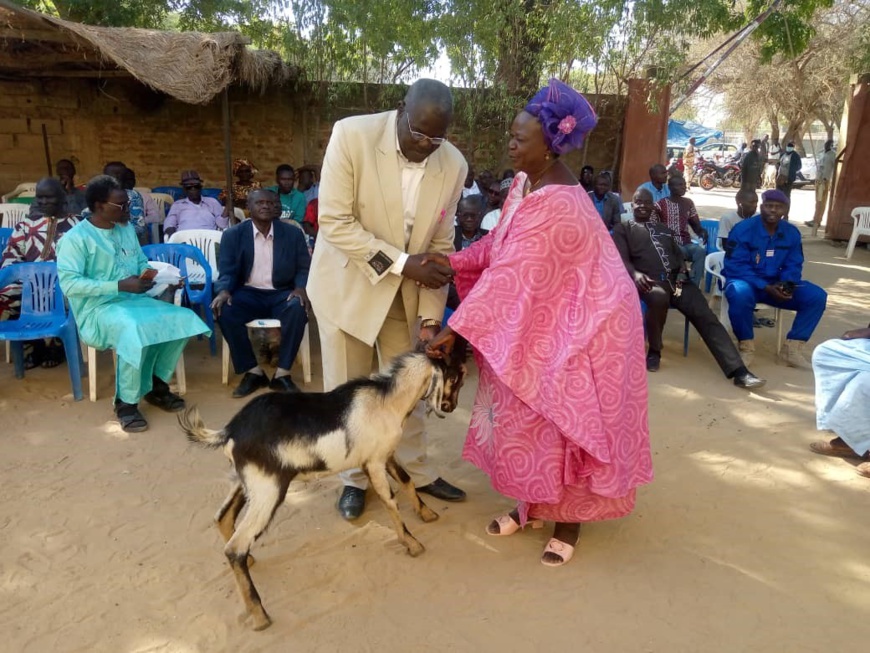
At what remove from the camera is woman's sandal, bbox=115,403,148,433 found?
425cm

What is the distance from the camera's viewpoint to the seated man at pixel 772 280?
18.9 feet

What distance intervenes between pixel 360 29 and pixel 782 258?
699cm

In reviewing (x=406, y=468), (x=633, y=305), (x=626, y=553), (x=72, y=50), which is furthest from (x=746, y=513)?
(x=72, y=50)

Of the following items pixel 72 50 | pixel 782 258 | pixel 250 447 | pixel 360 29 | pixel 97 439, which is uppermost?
pixel 360 29

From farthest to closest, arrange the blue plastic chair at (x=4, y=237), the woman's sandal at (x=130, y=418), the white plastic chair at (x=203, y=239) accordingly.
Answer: the white plastic chair at (x=203, y=239) < the blue plastic chair at (x=4, y=237) < the woman's sandal at (x=130, y=418)

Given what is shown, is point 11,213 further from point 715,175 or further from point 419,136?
point 715,175

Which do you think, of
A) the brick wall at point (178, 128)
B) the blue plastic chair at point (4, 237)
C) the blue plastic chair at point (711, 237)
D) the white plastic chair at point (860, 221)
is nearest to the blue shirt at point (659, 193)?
the blue plastic chair at point (711, 237)

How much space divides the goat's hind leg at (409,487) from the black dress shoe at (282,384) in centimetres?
204

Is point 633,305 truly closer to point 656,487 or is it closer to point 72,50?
point 656,487

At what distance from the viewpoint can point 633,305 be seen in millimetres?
2678

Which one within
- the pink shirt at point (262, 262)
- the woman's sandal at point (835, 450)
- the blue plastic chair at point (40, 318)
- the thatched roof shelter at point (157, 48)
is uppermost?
the thatched roof shelter at point (157, 48)

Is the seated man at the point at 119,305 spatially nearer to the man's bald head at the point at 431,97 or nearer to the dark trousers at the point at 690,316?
the man's bald head at the point at 431,97

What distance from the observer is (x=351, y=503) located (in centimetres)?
332

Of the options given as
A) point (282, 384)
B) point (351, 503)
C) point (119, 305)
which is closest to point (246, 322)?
point (282, 384)
